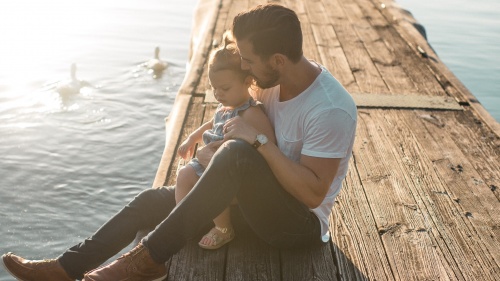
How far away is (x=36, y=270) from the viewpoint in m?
3.79

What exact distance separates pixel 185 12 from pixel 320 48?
802 centimetres

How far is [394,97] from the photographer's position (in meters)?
6.73

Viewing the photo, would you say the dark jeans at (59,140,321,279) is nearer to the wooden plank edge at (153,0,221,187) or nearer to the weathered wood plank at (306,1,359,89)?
the wooden plank edge at (153,0,221,187)

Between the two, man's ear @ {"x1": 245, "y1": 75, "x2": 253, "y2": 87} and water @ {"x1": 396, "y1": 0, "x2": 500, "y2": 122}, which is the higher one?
man's ear @ {"x1": 245, "y1": 75, "x2": 253, "y2": 87}

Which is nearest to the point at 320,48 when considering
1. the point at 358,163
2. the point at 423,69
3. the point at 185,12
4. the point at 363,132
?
the point at 423,69

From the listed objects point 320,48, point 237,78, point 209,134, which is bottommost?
point 320,48

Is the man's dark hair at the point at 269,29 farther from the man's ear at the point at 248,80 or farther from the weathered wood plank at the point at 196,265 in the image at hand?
the weathered wood plank at the point at 196,265

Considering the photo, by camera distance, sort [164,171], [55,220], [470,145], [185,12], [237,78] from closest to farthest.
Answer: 1. [237,78]
2. [164,171]
3. [470,145]
4. [55,220]
5. [185,12]

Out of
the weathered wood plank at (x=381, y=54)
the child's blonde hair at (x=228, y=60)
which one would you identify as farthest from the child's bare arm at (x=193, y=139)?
the weathered wood plank at (x=381, y=54)

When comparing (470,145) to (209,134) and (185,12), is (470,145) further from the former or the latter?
(185,12)

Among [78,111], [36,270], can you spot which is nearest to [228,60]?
[36,270]

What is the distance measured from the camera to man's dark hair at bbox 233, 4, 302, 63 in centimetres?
353

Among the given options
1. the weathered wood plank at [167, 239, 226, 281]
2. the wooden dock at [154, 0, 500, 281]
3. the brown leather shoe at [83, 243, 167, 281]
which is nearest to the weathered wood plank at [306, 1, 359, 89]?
the wooden dock at [154, 0, 500, 281]

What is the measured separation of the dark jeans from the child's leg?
25cm
